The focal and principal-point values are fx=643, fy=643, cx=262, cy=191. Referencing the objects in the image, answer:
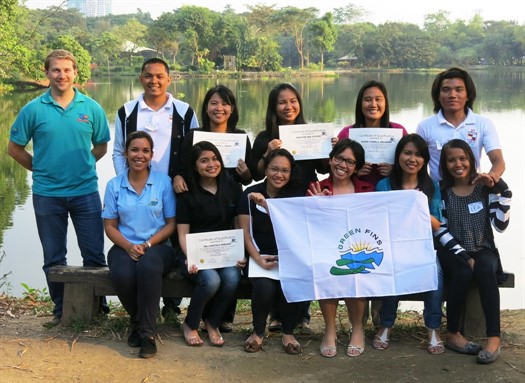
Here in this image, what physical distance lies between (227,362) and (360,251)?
3.45 ft

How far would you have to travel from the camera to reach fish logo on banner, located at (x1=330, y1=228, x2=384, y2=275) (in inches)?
156

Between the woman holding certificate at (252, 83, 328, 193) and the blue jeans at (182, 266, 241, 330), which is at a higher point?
the woman holding certificate at (252, 83, 328, 193)

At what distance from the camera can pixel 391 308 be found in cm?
403

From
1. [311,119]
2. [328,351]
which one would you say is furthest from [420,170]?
[311,119]

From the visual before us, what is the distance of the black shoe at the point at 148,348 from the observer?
12.6 feet

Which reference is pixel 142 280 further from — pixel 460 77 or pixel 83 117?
pixel 460 77

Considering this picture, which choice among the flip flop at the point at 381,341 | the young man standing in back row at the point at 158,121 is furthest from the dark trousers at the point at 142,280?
the flip flop at the point at 381,341

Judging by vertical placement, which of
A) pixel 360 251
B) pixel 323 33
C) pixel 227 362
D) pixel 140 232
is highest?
pixel 323 33

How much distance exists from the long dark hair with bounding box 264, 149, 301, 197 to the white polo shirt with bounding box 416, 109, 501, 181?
0.93m

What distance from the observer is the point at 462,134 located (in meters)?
4.23

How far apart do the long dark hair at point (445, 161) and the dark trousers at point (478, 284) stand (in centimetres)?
44

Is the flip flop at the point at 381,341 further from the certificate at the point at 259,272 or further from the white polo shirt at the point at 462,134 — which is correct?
the white polo shirt at the point at 462,134

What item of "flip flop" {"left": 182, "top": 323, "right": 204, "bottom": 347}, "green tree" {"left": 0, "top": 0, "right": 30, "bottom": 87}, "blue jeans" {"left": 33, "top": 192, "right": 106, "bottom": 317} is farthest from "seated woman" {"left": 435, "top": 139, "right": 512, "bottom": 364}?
"green tree" {"left": 0, "top": 0, "right": 30, "bottom": 87}

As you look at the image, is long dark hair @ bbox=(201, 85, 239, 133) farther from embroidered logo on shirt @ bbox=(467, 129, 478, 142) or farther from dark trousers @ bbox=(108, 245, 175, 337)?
embroidered logo on shirt @ bbox=(467, 129, 478, 142)
